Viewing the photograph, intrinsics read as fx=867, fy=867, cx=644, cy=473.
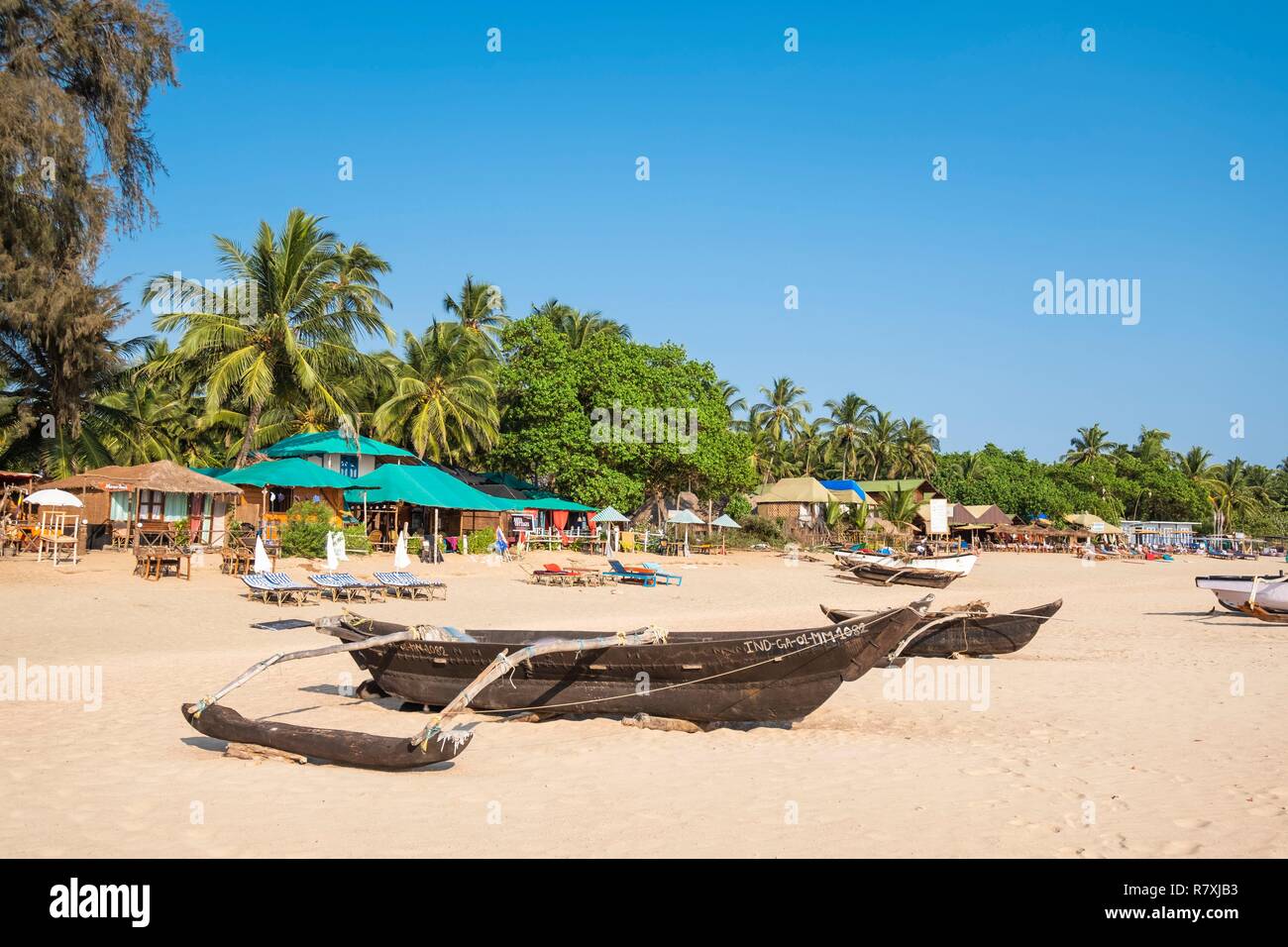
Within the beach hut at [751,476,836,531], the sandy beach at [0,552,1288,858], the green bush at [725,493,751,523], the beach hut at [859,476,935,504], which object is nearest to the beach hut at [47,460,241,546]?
the sandy beach at [0,552,1288,858]

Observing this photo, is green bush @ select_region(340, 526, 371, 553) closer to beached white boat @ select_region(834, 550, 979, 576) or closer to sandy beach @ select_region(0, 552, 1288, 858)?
sandy beach @ select_region(0, 552, 1288, 858)

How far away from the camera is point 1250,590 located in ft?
66.3

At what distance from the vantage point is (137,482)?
22062 mm

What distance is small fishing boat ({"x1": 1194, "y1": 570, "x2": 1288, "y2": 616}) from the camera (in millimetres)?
19406

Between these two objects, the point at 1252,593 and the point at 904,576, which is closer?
the point at 1252,593

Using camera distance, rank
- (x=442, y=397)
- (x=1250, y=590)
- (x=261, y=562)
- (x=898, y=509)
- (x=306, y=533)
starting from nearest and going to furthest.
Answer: (x=261, y=562), (x=1250, y=590), (x=306, y=533), (x=442, y=397), (x=898, y=509)

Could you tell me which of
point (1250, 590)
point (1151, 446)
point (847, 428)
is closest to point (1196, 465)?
point (1151, 446)

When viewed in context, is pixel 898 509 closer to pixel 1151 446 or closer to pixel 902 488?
pixel 902 488

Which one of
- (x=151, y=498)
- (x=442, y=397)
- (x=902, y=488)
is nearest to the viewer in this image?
(x=151, y=498)

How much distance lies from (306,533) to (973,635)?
1841 cm

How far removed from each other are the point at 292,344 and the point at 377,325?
4.26 metres
